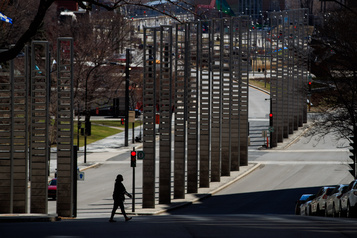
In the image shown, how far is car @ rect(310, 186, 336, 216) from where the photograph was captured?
27014mm

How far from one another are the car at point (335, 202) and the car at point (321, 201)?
0.55 m

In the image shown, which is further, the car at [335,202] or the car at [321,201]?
the car at [321,201]

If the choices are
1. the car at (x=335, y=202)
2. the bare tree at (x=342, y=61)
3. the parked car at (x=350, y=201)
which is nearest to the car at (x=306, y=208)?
the car at (x=335, y=202)

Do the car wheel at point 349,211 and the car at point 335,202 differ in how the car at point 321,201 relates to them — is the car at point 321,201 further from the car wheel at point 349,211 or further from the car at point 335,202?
the car wheel at point 349,211

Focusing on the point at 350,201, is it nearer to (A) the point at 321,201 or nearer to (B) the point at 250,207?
(A) the point at 321,201

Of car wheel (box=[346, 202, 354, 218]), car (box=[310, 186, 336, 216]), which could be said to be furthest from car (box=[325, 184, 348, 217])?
car wheel (box=[346, 202, 354, 218])

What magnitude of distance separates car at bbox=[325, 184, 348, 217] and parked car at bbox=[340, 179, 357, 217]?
41 centimetres

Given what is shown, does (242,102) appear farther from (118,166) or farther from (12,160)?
(12,160)

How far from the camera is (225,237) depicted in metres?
15.9

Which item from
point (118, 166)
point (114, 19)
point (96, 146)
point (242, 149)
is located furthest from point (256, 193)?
point (114, 19)

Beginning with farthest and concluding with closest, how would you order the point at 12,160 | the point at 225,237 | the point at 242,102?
the point at 242,102 → the point at 12,160 → the point at 225,237

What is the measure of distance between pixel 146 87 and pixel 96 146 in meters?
40.3

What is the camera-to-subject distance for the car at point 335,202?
24.4 metres

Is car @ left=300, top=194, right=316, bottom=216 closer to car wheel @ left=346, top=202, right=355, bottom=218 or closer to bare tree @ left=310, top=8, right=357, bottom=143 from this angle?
car wheel @ left=346, top=202, right=355, bottom=218
